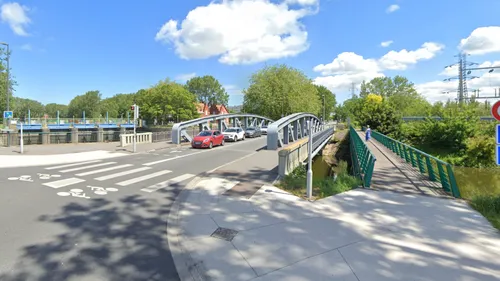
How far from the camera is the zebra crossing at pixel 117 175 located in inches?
351

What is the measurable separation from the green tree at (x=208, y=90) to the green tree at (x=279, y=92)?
3793cm

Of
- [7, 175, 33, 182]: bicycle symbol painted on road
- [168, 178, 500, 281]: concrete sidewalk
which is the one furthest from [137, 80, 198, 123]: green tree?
[168, 178, 500, 281]: concrete sidewalk

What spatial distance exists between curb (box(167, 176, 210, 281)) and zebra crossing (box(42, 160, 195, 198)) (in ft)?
8.96

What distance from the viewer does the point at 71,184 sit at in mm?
8688

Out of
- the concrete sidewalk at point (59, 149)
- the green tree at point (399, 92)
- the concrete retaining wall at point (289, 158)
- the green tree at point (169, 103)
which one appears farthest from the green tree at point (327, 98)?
the concrete retaining wall at point (289, 158)

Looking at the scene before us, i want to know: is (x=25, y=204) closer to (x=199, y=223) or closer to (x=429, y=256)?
(x=199, y=223)

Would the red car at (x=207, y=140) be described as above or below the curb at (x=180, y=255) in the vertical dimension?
above

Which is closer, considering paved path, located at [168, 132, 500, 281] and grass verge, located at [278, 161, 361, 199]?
paved path, located at [168, 132, 500, 281]

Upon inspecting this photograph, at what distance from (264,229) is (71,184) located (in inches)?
271

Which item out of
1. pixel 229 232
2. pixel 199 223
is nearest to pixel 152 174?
pixel 199 223

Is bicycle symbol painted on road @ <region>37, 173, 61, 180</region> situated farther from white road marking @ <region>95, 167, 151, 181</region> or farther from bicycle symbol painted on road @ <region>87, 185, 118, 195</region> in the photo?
bicycle symbol painted on road @ <region>87, 185, 118, 195</region>

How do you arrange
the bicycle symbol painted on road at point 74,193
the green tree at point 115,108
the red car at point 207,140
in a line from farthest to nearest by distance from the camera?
the green tree at point 115,108, the red car at point 207,140, the bicycle symbol painted on road at point 74,193

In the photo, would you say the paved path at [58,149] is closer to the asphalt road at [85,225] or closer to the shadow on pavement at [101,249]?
the asphalt road at [85,225]

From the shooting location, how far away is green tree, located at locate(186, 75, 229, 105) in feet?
285
